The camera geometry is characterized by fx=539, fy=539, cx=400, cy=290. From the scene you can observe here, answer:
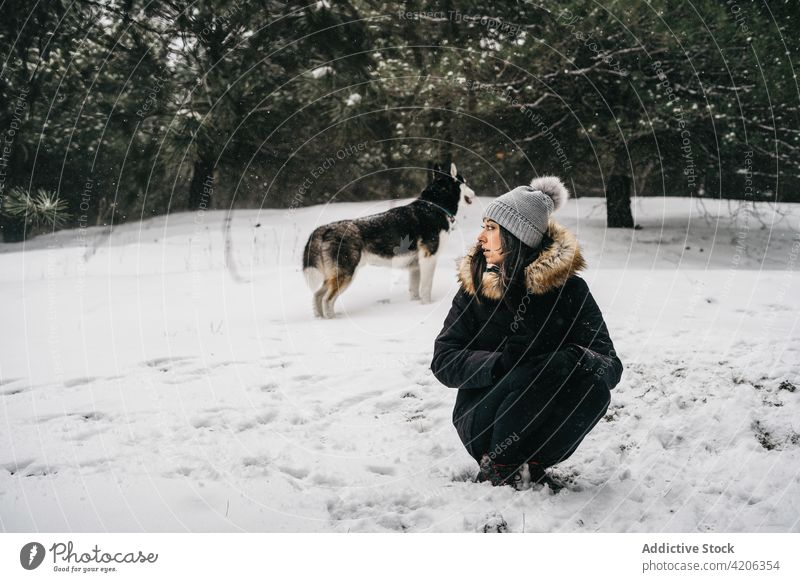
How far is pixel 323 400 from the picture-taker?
9.82 feet

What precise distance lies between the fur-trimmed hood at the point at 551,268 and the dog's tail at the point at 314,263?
2317 mm

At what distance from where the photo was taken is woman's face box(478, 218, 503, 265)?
211 centimetres

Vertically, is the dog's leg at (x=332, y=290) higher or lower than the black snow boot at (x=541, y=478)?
higher

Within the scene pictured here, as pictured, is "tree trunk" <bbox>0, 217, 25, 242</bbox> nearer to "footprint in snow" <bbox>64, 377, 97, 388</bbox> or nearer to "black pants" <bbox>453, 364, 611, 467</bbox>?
"footprint in snow" <bbox>64, 377, 97, 388</bbox>

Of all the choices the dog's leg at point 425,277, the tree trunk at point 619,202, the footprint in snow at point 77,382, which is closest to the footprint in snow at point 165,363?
the footprint in snow at point 77,382

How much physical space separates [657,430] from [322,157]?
3547 mm

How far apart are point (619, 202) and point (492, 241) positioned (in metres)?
4.84

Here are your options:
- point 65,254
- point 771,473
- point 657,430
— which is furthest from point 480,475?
point 65,254

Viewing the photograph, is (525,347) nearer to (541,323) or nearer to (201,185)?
(541,323)

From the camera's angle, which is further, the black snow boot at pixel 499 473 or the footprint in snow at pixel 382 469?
the footprint in snow at pixel 382 469

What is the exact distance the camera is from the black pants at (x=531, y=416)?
1.98 m
